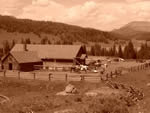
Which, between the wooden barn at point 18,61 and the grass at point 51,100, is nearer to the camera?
the grass at point 51,100

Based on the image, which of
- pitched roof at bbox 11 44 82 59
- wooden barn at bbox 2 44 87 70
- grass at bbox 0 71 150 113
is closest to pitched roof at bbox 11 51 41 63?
wooden barn at bbox 2 44 87 70

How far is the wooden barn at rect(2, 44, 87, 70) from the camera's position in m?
51.7

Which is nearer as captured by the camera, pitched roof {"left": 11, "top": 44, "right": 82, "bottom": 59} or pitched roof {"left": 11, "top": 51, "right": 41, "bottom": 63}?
pitched roof {"left": 11, "top": 51, "right": 41, "bottom": 63}

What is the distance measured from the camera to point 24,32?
194 m

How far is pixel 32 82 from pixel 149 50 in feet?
248

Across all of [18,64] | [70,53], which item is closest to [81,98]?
[18,64]

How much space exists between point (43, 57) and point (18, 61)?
1089 centimetres

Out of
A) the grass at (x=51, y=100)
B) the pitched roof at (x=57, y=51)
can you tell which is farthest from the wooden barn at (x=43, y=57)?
the grass at (x=51, y=100)

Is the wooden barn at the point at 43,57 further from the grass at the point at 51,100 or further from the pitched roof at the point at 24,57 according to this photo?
the grass at the point at 51,100

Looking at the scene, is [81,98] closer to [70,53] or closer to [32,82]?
[32,82]

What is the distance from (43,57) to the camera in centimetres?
6094

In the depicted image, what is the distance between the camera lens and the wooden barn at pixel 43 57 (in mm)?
51656

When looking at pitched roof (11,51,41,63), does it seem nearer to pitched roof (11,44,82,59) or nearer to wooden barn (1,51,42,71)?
wooden barn (1,51,42,71)

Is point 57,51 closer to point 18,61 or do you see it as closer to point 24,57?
point 24,57
